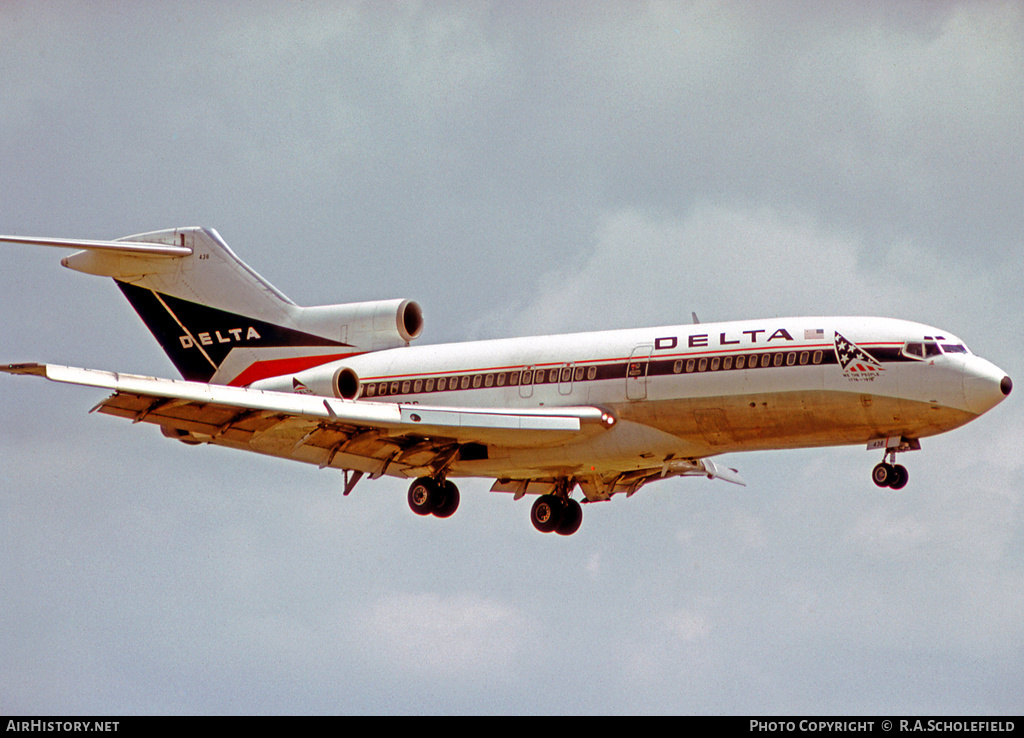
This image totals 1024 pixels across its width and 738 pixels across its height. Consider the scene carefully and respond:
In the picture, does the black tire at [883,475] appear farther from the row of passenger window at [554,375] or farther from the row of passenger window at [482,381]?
the row of passenger window at [482,381]

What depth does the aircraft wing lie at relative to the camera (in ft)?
108

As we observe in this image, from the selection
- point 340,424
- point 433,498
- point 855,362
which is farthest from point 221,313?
point 855,362

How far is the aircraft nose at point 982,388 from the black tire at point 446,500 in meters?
11.5

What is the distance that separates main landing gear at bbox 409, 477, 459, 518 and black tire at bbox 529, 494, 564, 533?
278 cm

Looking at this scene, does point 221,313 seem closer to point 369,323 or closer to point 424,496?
point 369,323

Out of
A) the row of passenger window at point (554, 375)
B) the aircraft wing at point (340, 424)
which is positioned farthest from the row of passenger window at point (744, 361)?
the aircraft wing at point (340, 424)

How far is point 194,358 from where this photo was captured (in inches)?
1644

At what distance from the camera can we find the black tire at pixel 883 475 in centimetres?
3294

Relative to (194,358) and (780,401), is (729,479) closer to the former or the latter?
(780,401)

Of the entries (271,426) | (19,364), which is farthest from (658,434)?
(19,364)

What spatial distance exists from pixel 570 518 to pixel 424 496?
410 centimetres

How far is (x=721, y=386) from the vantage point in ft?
110
